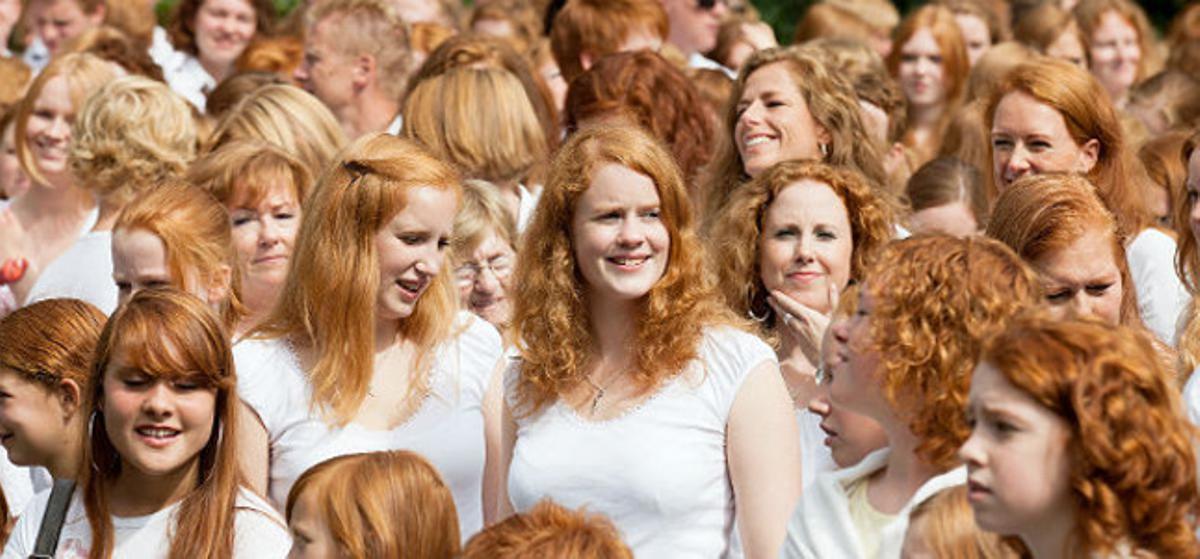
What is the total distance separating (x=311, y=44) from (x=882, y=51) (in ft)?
14.0

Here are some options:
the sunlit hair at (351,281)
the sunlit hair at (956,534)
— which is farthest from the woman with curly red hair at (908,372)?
the sunlit hair at (351,281)

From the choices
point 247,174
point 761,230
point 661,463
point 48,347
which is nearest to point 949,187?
point 761,230

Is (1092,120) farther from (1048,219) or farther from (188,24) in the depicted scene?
(188,24)

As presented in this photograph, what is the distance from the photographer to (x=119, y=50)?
32.8ft

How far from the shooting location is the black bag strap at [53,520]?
5.18 metres

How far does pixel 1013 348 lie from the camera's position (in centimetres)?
377

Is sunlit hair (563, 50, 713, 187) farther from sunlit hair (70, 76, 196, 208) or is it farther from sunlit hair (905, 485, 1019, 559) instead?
sunlit hair (905, 485, 1019, 559)

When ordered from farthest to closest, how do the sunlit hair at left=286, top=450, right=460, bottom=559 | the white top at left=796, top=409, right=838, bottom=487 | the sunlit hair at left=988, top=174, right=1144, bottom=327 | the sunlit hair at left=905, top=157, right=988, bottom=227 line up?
1. the sunlit hair at left=905, top=157, right=988, bottom=227
2. the white top at left=796, top=409, right=838, bottom=487
3. the sunlit hair at left=988, top=174, right=1144, bottom=327
4. the sunlit hair at left=286, top=450, right=460, bottom=559

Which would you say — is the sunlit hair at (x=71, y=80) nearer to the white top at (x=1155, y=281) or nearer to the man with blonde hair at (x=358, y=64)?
the man with blonde hair at (x=358, y=64)

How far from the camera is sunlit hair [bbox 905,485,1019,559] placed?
12.9ft

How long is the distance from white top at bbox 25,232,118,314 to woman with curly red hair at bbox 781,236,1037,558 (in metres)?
3.41

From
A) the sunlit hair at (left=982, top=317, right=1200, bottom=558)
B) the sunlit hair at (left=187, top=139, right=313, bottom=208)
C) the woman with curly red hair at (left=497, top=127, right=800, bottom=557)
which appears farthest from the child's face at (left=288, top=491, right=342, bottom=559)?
the sunlit hair at (left=187, top=139, right=313, bottom=208)

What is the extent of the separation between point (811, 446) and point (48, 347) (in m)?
1.94

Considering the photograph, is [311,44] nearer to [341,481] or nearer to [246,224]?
[246,224]
